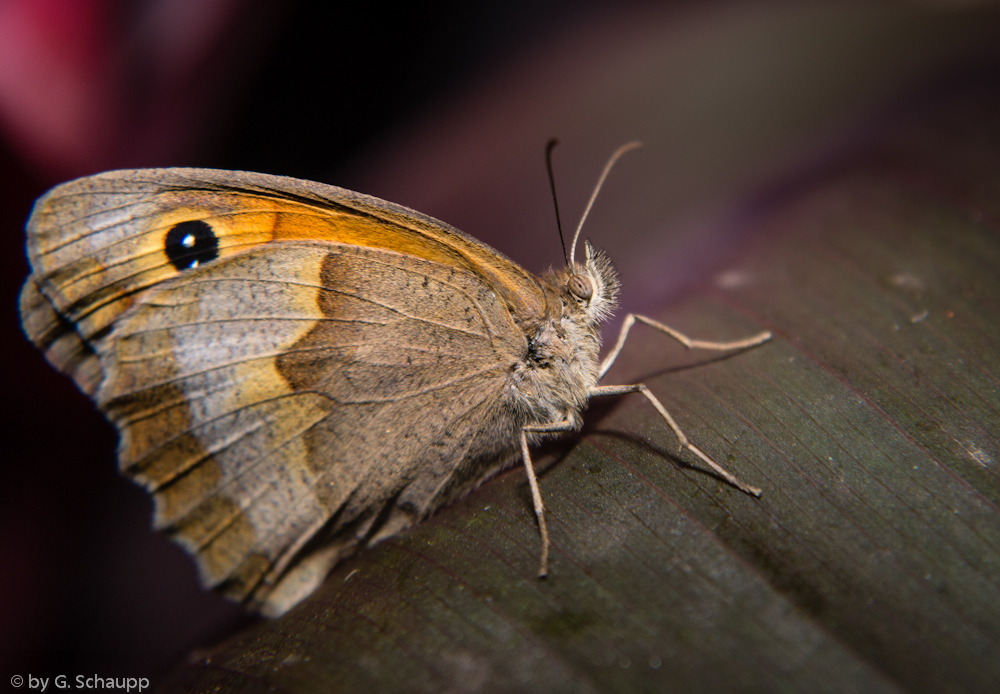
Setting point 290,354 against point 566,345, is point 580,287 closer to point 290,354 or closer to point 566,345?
point 566,345

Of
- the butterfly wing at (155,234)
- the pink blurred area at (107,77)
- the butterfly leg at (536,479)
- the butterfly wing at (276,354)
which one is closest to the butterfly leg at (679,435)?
the butterfly leg at (536,479)

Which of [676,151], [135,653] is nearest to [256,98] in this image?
[676,151]

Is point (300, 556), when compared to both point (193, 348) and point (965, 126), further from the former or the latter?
point (965, 126)

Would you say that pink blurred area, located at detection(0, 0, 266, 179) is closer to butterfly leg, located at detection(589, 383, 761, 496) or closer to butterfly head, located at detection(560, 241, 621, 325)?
butterfly head, located at detection(560, 241, 621, 325)

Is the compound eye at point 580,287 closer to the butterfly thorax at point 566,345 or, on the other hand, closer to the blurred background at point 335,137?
the butterfly thorax at point 566,345

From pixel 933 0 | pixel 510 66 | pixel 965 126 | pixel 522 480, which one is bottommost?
pixel 522 480

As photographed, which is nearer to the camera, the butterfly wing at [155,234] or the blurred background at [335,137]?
the butterfly wing at [155,234]
